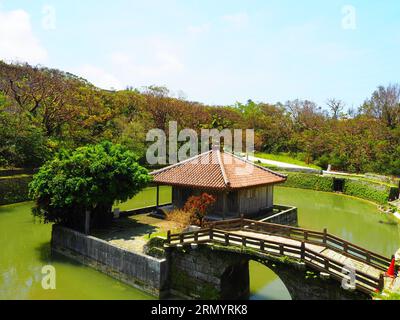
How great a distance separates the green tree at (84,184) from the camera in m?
17.6

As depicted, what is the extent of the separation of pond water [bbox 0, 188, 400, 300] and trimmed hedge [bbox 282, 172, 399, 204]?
170 centimetres

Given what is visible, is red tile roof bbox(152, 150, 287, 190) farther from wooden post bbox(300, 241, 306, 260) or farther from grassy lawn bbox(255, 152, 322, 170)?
grassy lawn bbox(255, 152, 322, 170)

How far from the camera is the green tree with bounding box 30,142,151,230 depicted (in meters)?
17.6

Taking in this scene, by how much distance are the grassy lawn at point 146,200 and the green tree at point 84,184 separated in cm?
980

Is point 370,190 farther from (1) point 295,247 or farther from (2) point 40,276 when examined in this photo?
(2) point 40,276

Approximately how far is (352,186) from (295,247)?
1157 inches

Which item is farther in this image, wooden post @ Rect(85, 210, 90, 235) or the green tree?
wooden post @ Rect(85, 210, 90, 235)

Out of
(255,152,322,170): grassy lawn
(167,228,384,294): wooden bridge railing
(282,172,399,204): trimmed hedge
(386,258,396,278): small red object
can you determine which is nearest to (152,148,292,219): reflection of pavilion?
(167,228,384,294): wooden bridge railing

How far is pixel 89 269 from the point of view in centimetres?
1672

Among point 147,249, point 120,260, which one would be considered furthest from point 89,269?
point 147,249
